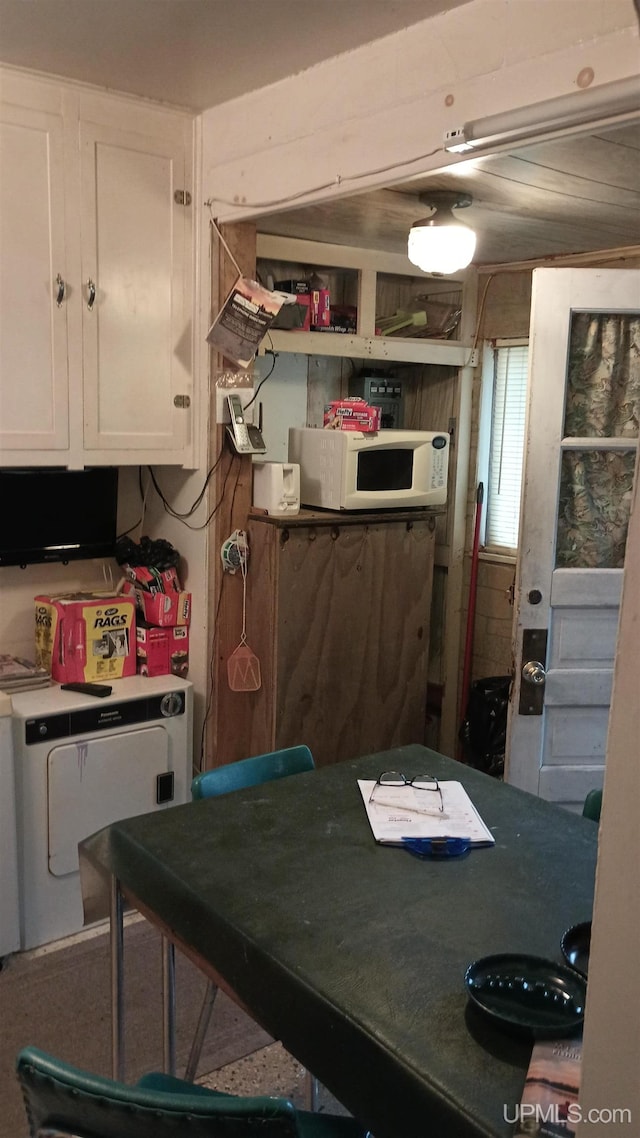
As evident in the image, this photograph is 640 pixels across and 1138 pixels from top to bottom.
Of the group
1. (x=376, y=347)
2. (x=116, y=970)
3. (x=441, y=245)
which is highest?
(x=441, y=245)

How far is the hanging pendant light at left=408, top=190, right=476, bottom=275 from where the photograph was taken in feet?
8.98

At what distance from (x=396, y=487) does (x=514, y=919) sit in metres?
1.90

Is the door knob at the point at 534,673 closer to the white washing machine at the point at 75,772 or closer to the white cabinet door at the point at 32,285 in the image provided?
the white washing machine at the point at 75,772

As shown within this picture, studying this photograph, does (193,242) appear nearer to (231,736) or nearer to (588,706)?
(231,736)

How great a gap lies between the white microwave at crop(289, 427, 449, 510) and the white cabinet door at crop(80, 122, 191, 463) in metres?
0.45

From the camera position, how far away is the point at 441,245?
276 cm

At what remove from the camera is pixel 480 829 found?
1.86 metres

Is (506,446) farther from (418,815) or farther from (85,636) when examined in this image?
(418,815)

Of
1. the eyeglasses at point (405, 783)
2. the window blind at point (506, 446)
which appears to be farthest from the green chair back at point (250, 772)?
the window blind at point (506, 446)

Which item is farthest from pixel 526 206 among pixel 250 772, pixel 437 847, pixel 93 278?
pixel 437 847

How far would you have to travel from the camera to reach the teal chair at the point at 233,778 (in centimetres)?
213

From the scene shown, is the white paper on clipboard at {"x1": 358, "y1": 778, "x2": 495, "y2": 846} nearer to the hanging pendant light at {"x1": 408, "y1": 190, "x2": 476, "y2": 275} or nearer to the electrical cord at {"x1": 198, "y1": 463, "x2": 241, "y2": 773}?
the electrical cord at {"x1": 198, "y1": 463, "x2": 241, "y2": 773}

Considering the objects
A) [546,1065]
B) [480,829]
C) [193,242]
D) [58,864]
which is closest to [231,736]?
[58,864]

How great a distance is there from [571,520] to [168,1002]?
1850 mm
